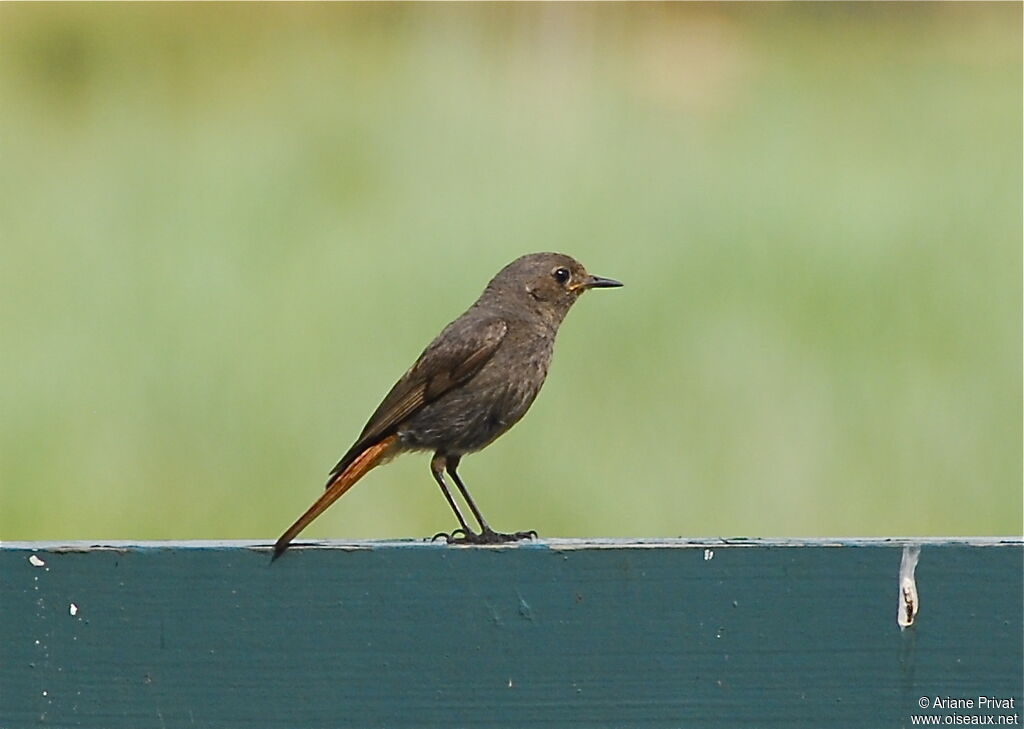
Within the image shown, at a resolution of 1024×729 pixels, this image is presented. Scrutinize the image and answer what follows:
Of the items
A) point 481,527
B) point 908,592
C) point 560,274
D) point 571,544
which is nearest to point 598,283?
point 560,274

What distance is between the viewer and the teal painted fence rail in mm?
2895

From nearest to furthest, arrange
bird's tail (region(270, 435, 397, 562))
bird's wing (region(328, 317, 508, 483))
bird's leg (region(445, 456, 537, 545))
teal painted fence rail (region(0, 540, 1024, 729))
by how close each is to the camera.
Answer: teal painted fence rail (region(0, 540, 1024, 729)) < bird's tail (region(270, 435, 397, 562)) < bird's leg (region(445, 456, 537, 545)) < bird's wing (region(328, 317, 508, 483))

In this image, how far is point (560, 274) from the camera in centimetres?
495

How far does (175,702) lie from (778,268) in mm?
4689

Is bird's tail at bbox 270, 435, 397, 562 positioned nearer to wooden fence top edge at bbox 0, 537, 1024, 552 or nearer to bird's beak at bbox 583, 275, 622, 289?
wooden fence top edge at bbox 0, 537, 1024, 552

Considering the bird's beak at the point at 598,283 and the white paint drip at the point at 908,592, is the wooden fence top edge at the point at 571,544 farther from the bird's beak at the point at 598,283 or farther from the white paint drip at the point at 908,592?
the bird's beak at the point at 598,283

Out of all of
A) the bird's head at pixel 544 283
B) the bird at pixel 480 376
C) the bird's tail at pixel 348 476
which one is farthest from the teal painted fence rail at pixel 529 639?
the bird's head at pixel 544 283

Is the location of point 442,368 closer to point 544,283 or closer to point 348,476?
point 544,283

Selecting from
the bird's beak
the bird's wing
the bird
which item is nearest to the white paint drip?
the bird

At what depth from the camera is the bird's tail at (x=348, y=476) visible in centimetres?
352

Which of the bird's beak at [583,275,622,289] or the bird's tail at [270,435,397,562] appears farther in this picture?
the bird's beak at [583,275,622,289]

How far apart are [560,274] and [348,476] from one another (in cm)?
118

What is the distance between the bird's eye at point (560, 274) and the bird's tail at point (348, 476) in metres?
0.79

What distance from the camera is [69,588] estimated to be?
2938 millimetres
